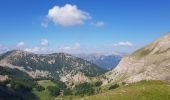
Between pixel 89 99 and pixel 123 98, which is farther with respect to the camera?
pixel 89 99

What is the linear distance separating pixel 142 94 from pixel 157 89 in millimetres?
5722

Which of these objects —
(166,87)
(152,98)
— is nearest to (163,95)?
(152,98)

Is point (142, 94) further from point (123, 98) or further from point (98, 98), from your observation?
point (98, 98)

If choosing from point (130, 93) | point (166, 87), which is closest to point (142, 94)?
point (130, 93)

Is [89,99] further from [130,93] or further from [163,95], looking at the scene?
[163,95]

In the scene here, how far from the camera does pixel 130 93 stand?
2830 inches

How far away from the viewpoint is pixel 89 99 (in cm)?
7450

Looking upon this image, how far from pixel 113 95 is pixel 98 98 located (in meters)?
3.69

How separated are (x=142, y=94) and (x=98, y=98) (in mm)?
10657

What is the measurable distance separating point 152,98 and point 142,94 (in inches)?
153

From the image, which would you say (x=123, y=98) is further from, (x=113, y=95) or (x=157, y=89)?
(x=157, y=89)

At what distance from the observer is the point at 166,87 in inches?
2992

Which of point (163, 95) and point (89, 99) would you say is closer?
point (163, 95)

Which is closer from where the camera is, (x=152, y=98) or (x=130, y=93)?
(x=152, y=98)
